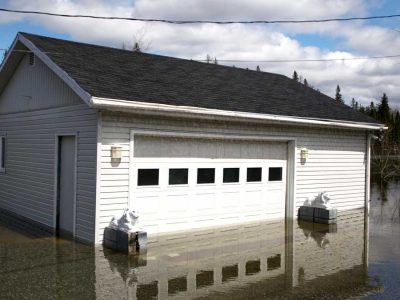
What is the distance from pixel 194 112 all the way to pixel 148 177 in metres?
1.71

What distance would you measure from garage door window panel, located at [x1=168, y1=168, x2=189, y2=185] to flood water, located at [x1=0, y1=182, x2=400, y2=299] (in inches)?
46.5

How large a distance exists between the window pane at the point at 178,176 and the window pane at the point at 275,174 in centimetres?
283

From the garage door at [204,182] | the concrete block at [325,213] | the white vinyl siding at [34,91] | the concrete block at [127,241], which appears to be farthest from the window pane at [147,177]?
the concrete block at [325,213]

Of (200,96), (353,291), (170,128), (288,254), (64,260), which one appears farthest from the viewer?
(200,96)

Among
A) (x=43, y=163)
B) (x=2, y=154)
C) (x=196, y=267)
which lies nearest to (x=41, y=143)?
(x=43, y=163)

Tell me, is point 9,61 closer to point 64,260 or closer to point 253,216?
point 64,260

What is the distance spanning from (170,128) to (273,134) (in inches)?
130

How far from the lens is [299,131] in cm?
1235

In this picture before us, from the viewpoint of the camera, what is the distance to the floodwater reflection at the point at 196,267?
6102 millimetres

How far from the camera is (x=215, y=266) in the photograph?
7461 mm

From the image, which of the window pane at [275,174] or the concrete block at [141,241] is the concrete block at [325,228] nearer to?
the window pane at [275,174]

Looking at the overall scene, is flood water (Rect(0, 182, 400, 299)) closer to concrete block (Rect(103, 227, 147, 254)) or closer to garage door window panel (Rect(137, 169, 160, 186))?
concrete block (Rect(103, 227, 147, 254))

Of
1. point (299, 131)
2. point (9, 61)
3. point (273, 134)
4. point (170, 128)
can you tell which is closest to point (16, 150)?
point (9, 61)

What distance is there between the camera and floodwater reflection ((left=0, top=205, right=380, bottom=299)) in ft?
20.0
